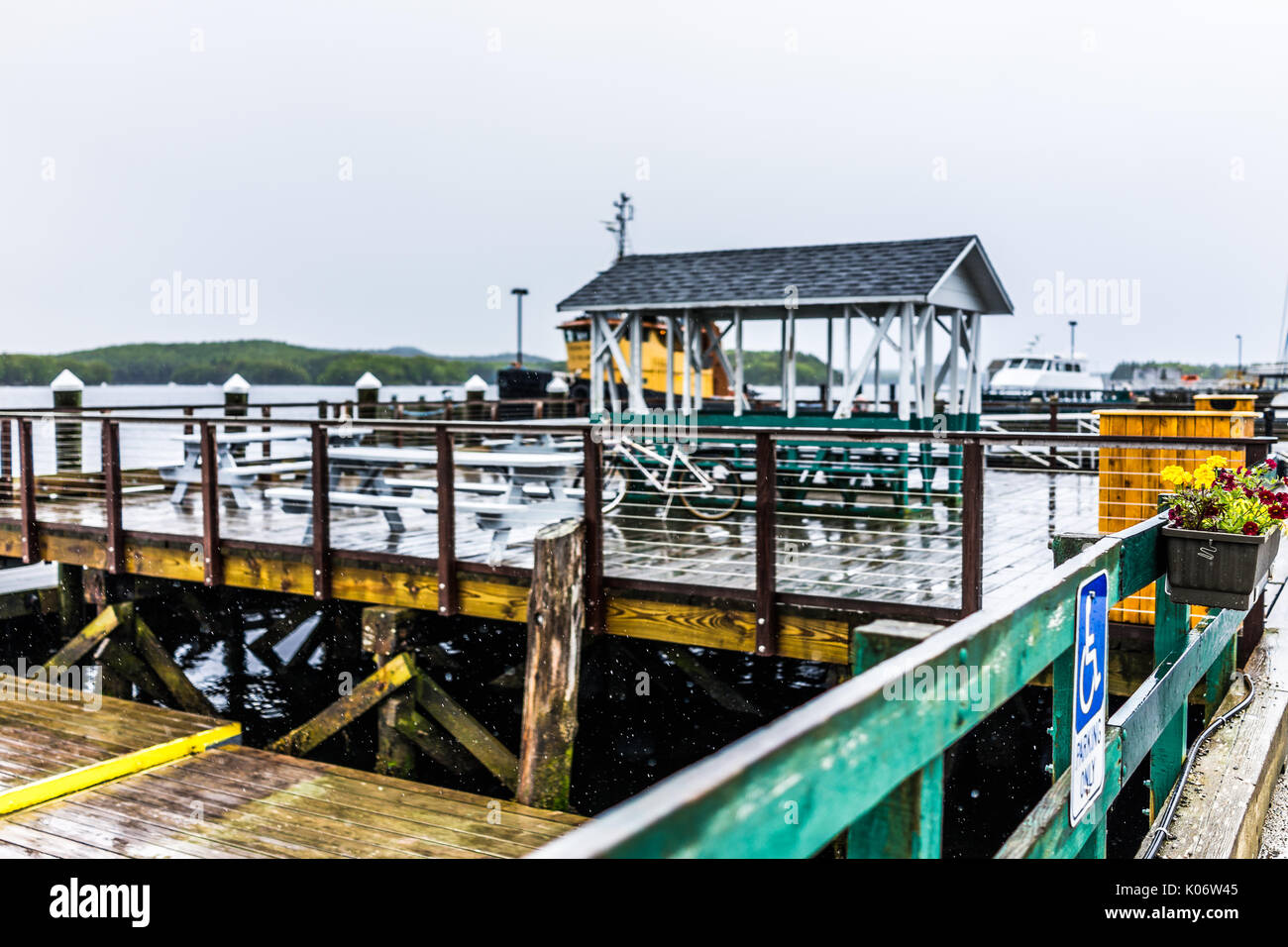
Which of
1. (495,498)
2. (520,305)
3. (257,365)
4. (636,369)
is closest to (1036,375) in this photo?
(520,305)

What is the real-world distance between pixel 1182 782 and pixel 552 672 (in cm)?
376

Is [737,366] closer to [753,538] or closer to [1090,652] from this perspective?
[753,538]

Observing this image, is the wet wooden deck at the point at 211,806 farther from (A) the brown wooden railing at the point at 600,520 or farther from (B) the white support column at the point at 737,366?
(B) the white support column at the point at 737,366

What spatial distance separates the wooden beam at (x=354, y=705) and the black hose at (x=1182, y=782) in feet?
16.8

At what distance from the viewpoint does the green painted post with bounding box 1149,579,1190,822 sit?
11.8 feet

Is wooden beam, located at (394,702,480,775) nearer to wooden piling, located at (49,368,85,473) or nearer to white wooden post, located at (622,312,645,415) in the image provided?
white wooden post, located at (622,312,645,415)

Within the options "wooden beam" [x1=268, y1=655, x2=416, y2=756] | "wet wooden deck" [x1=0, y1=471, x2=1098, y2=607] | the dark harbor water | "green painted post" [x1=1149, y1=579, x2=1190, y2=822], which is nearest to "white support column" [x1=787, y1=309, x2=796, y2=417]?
"wet wooden deck" [x1=0, y1=471, x2=1098, y2=607]

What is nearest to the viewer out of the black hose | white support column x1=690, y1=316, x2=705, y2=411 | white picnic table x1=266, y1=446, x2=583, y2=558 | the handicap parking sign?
the handicap parking sign

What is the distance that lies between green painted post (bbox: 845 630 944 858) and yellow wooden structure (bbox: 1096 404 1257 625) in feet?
15.9

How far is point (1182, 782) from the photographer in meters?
3.45

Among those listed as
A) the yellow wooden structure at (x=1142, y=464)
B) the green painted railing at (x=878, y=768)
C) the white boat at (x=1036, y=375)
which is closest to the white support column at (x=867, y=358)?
the yellow wooden structure at (x=1142, y=464)

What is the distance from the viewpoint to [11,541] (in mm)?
9898
